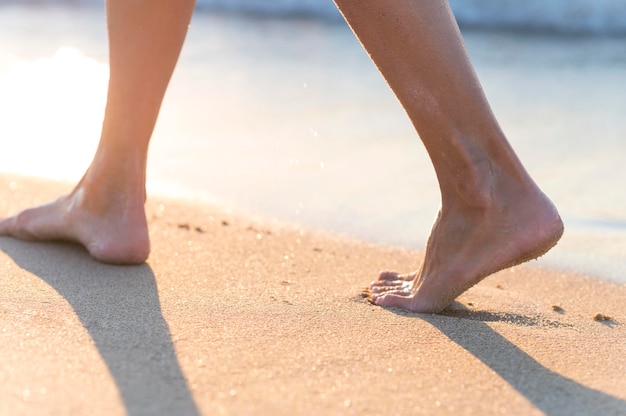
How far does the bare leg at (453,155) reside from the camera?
5.41ft

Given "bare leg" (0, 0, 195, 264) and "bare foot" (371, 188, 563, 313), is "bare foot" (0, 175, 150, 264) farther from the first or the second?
"bare foot" (371, 188, 563, 313)

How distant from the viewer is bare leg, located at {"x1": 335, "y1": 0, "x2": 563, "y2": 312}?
5.41 ft

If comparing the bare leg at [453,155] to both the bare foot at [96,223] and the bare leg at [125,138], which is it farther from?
the bare foot at [96,223]

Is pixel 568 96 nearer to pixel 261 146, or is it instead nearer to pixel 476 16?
pixel 261 146

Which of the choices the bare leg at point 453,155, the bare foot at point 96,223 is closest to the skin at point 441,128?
the bare leg at point 453,155

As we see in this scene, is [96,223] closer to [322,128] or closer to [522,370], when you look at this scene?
[522,370]

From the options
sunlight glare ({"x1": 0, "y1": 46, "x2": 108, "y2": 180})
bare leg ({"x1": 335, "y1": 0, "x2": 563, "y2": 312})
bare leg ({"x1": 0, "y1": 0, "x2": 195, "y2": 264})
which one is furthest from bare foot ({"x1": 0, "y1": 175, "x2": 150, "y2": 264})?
sunlight glare ({"x1": 0, "y1": 46, "x2": 108, "y2": 180})

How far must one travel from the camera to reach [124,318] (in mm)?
1598

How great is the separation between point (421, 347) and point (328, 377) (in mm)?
234

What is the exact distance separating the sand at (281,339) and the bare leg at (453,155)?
108mm

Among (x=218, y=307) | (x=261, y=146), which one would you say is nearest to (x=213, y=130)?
(x=261, y=146)

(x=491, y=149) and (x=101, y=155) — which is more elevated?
(x=491, y=149)

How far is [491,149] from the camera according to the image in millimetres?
1692

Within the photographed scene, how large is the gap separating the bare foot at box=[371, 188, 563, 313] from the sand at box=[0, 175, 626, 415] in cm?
6
